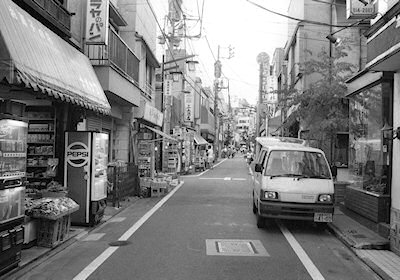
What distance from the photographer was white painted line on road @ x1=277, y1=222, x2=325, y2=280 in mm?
6368

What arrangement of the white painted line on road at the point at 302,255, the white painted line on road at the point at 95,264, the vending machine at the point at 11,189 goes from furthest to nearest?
the white painted line on road at the point at 302,255 → the white painted line on road at the point at 95,264 → the vending machine at the point at 11,189

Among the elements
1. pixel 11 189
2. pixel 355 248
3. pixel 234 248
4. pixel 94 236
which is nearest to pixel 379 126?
pixel 355 248

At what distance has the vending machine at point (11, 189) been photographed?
590 cm

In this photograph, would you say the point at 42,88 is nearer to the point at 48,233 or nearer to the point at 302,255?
the point at 48,233

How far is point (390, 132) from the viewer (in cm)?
872

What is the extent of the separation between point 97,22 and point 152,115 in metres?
9.50

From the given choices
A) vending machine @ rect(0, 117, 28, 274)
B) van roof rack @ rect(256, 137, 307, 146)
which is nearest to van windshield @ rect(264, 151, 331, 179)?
van roof rack @ rect(256, 137, 307, 146)

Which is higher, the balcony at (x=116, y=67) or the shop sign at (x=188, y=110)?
the shop sign at (x=188, y=110)

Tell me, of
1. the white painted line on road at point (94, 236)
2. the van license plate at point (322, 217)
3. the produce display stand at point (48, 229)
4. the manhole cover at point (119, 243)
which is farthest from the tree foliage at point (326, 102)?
the produce display stand at point (48, 229)

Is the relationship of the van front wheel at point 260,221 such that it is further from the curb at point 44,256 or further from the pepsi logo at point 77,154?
the pepsi logo at point 77,154

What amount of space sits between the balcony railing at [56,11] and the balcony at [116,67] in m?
1.40

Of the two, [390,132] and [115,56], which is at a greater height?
[115,56]

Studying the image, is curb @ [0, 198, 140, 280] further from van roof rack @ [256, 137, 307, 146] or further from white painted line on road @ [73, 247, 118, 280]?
van roof rack @ [256, 137, 307, 146]

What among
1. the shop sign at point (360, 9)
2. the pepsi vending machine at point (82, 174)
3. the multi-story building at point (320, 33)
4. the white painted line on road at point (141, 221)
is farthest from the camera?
the multi-story building at point (320, 33)
